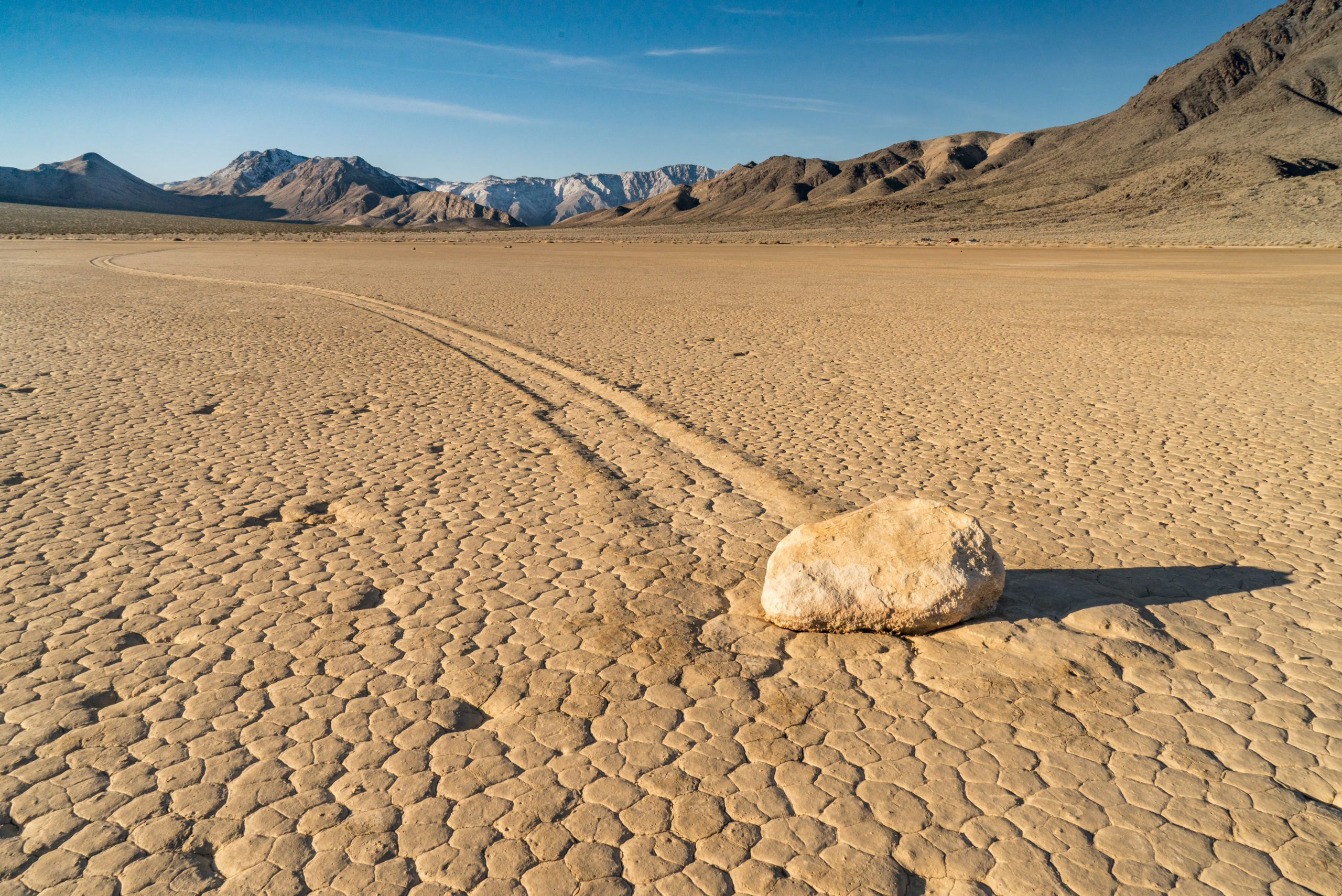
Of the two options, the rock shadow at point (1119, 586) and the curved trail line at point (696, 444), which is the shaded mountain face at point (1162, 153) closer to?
the curved trail line at point (696, 444)

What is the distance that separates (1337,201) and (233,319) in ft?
205

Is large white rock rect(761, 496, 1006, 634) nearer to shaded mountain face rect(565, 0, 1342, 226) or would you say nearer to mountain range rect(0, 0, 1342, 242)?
mountain range rect(0, 0, 1342, 242)

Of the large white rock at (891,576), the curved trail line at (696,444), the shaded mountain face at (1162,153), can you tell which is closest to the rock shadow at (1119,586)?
the large white rock at (891,576)

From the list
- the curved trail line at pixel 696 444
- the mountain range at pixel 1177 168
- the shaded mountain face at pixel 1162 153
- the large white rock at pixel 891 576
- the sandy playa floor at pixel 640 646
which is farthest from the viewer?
the shaded mountain face at pixel 1162 153

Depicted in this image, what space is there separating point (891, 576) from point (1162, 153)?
9814cm

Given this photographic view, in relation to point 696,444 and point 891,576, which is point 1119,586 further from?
point 696,444

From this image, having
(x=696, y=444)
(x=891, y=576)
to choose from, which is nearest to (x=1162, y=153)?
(x=696, y=444)

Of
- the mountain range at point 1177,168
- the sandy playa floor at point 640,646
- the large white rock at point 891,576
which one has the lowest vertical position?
the sandy playa floor at point 640,646

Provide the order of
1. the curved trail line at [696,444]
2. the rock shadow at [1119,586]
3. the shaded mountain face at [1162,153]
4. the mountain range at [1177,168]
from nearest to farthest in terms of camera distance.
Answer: the rock shadow at [1119,586] → the curved trail line at [696,444] → the mountain range at [1177,168] → the shaded mountain face at [1162,153]

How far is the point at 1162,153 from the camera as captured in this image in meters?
84.0

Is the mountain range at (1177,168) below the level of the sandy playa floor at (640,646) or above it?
above

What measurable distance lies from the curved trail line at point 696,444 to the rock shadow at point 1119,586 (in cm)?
137

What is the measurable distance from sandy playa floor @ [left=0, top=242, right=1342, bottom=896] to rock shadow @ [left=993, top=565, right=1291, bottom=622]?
0.03 m

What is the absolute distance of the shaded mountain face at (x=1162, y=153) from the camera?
6850cm
